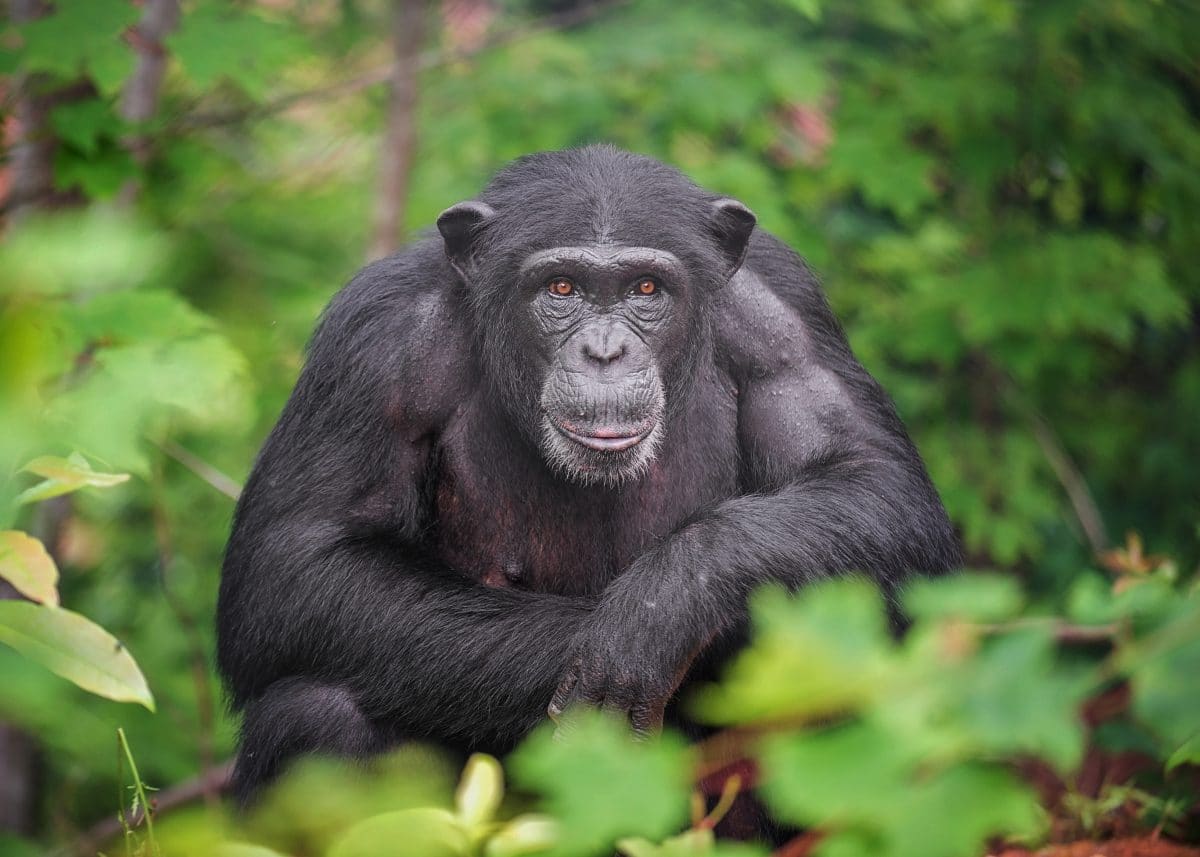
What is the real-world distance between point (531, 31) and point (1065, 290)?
3.77 metres

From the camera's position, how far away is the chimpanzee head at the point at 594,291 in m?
4.75

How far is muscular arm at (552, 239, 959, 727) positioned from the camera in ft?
14.1

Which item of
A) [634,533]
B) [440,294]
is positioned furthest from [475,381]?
[634,533]

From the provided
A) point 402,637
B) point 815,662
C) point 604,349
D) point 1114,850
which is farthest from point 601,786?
point 1114,850

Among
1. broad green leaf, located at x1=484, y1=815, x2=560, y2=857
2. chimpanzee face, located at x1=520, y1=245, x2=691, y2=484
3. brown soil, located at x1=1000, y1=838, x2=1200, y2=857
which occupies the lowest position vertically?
brown soil, located at x1=1000, y1=838, x2=1200, y2=857

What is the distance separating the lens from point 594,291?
4977mm

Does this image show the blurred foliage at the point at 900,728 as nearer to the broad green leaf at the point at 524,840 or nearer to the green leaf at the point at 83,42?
the broad green leaf at the point at 524,840

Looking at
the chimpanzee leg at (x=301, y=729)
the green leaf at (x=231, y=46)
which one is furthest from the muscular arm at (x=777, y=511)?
the green leaf at (x=231, y=46)

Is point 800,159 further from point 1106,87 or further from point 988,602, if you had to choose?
point 988,602

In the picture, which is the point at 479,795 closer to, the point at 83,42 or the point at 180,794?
the point at 83,42

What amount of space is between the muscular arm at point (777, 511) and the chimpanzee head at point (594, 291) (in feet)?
1.00

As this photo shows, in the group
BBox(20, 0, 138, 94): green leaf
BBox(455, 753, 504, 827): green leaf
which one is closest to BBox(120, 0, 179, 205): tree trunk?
BBox(20, 0, 138, 94): green leaf

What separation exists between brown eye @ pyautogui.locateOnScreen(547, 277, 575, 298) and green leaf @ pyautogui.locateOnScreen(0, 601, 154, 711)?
98.9 inches

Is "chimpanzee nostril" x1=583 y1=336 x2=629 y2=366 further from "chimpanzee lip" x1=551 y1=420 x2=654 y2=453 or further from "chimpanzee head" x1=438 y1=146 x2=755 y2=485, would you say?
"chimpanzee lip" x1=551 y1=420 x2=654 y2=453
